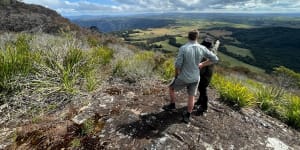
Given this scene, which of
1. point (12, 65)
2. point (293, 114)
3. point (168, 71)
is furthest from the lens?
point (168, 71)

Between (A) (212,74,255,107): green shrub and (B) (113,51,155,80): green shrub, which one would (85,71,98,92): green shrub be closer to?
(B) (113,51,155,80): green shrub

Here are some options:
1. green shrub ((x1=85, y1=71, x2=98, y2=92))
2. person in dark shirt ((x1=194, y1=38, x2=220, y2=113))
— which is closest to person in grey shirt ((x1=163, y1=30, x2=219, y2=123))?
person in dark shirt ((x1=194, y1=38, x2=220, y2=113))

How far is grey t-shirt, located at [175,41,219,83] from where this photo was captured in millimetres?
3748

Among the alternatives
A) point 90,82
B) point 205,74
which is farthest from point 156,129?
point 90,82

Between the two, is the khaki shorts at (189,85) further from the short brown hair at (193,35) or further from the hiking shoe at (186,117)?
the short brown hair at (193,35)

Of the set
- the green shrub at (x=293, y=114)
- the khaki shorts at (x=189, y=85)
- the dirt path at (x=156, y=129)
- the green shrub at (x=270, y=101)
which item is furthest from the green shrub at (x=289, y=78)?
the khaki shorts at (x=189, y=85)

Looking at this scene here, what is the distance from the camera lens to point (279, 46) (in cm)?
10350

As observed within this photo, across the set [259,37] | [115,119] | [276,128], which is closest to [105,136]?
[115,119]

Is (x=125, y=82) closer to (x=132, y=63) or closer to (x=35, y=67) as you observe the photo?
(x=132, y=63)

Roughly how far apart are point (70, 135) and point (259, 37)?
454ft

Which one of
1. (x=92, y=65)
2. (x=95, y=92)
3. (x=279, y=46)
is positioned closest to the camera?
(x=95, y=92)

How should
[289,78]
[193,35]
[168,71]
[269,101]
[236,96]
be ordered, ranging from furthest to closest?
[289,78] → [168,71] → [269,101] → [236,96] → [193,35]

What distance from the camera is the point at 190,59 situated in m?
3.75

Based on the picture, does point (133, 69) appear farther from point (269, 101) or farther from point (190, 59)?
point (269, 101)
